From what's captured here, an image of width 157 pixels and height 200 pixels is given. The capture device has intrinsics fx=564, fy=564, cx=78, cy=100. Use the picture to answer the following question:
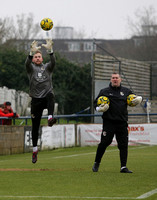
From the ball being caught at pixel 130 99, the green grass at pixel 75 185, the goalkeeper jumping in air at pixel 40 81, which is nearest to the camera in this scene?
the green grass at pixel 75 185

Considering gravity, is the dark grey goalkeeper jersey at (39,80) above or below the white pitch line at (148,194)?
above

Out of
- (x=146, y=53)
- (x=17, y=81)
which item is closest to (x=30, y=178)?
(x=17, y=81)

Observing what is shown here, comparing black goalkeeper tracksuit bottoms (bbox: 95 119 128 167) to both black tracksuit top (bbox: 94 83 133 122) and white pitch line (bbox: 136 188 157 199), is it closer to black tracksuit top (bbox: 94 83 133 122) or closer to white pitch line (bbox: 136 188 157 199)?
black tracksuit top (bbox: 94 83 133 122)

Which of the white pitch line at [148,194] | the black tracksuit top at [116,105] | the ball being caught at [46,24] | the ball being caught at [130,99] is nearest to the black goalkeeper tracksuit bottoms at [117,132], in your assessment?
the black tracksuit top at [116,105]

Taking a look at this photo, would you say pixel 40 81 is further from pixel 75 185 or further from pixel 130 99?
pixel 75 185

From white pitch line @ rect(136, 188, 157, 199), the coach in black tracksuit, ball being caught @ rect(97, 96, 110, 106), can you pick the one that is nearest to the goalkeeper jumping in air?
the coach in black tracksuit

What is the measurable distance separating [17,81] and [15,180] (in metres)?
27.3

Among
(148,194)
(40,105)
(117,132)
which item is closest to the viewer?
(148,194)

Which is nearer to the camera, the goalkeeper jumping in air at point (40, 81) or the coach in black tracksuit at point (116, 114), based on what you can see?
the coach in black tracksuit at point (116, 114)

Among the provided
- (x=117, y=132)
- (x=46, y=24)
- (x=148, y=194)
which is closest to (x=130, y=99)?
(x=117, y=132)

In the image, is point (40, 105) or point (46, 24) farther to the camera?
point (40, 105)

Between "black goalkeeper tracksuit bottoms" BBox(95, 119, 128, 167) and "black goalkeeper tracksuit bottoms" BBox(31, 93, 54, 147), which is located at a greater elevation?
"black goalkeeper tracksuit bottoms" BBox(31, 93, 54, 147)

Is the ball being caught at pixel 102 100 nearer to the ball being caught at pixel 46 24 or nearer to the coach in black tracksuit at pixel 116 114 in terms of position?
the coach in black tracksuit at pixel 116 114

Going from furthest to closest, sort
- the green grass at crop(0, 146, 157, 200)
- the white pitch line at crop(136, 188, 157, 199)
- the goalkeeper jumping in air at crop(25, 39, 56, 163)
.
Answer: the goalkeeper jumping in air at crop(25, 39, 56, 163) → the green grass at crop(0, 146, 157, 200) → the white pitch line at crop(136, 188, 157, 199)
